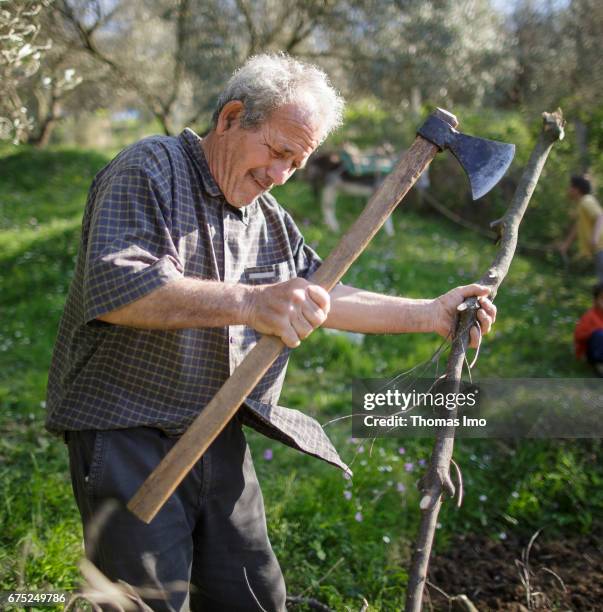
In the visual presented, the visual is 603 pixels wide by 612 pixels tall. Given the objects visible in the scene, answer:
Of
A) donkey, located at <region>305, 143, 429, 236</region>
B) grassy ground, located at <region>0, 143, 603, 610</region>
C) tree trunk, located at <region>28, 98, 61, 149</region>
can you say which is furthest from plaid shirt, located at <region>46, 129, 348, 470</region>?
tree trunk, located at <region>28, 98, 61, 149</region>

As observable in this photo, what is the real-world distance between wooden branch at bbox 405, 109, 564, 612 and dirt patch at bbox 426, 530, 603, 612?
41.8 inches

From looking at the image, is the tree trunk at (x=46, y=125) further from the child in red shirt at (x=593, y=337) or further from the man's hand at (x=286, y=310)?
the man's hand at (x=286, y=310)

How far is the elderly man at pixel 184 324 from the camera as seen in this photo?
66.3 inches

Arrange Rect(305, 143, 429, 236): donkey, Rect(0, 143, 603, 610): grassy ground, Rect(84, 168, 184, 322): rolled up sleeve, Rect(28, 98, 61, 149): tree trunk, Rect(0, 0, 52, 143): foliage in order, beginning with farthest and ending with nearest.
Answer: Rect(28, 98, 61, 149): tree trunk, Rect(305, 143, 429, 236): donkey, Rect(0, 143, 603, 610): grassy ground, Rect(0, 0, 52, 143): foliage, Rect(84, 168, 184, 322): rolled up sleeve

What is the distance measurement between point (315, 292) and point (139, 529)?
2.78 feet

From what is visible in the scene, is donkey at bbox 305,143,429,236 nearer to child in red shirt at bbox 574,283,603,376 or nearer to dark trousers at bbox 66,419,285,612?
child in red shirt at bbox 574,283,603,376

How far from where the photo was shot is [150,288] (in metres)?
1.65

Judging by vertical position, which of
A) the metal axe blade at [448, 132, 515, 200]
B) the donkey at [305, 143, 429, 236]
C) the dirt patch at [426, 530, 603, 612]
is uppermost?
the metal axe blade at [448, 132, 515, 200]

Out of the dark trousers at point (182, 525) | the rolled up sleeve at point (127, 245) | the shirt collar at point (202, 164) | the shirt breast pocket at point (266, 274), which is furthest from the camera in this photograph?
the shirt breast pocket at point (266, 274)

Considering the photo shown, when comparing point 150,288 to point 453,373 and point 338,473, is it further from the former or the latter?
point 338,473

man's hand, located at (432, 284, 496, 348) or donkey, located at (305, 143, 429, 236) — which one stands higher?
man's hand, located at (432, 284, 496, 348)

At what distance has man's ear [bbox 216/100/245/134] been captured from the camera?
1.95m
